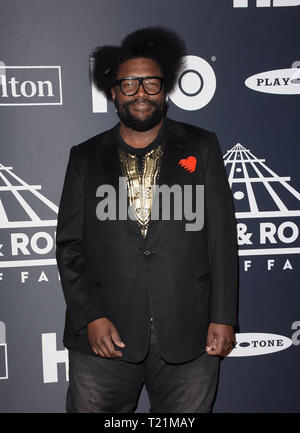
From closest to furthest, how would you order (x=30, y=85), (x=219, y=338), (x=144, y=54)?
(x=219, y=338) → (x=144, y=54) → (x=30, y=85)

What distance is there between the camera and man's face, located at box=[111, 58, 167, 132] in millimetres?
1692

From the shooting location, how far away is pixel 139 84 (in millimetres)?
1694

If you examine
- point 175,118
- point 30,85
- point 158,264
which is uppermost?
point 30,85

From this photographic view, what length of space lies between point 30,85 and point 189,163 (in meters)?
1.00

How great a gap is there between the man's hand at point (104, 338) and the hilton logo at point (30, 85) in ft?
3.84

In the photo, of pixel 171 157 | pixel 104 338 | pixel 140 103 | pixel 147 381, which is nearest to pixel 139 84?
pixel 140 103

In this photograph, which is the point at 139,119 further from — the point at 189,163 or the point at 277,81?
the point at 277,81

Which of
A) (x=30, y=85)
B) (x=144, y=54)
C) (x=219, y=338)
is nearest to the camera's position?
(x=219, y=338)

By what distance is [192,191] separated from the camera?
1696 mm

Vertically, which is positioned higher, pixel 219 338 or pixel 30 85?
pixel 30 85

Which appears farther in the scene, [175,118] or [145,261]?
[175,118]

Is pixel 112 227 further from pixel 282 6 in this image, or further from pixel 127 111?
pixel 282 6
